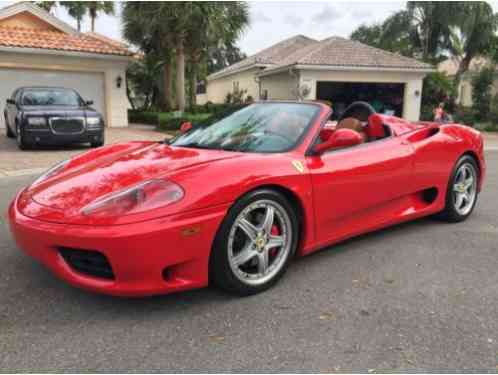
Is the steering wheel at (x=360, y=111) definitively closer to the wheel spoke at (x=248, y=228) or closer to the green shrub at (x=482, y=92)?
the wheel spoke at (x=248, y=228)

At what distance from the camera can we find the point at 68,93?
1139cm

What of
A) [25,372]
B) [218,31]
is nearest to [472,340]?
[25,372]

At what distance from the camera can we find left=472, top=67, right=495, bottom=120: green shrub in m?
24.3

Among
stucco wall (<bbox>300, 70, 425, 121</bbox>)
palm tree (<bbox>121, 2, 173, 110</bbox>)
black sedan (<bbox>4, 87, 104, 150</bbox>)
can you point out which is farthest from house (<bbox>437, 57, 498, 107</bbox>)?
black sedan (<bbox>4, 87, 104, 150</bbox>)

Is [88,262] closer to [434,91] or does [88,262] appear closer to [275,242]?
[275,242]

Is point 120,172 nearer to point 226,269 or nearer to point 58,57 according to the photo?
point 226,269

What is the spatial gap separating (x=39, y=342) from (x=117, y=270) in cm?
50

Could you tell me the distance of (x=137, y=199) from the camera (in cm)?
253

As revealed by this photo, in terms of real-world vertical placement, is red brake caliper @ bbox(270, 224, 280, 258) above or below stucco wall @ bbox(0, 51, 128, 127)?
below

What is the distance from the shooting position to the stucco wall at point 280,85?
2084 cm

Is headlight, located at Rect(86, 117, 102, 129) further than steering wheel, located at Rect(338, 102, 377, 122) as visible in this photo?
Yes

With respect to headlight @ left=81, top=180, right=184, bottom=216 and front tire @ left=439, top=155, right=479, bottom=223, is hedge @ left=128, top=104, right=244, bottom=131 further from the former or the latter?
front tire @ left=439, top=155, right=479, bottom=223

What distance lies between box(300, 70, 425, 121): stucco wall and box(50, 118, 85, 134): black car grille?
37.4 feet

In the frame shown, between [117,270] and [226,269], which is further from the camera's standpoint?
[226,269]
